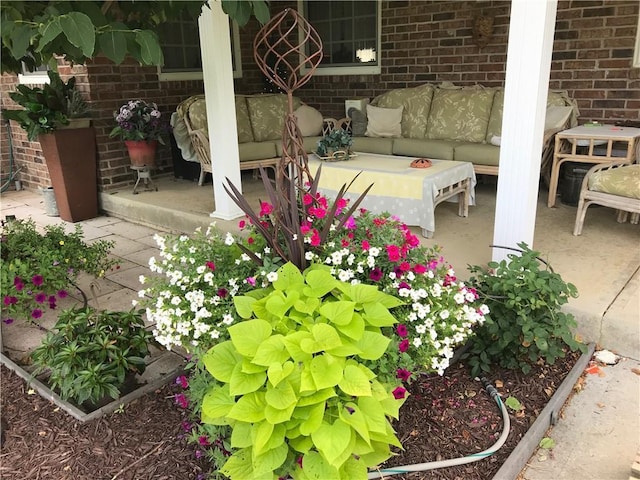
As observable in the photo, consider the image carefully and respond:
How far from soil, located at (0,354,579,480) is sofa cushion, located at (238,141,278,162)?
317cm

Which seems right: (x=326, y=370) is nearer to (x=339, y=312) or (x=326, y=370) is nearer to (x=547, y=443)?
(x=339, y=312)

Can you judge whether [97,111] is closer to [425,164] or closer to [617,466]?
[425,164]

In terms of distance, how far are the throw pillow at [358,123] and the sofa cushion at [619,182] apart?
2.76 meters

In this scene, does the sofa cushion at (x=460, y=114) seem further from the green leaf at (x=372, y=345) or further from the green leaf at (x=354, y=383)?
the green leaf at (x=354, y=383)

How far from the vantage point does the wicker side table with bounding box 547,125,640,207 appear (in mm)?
3895

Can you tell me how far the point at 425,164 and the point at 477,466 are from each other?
2.59 meters

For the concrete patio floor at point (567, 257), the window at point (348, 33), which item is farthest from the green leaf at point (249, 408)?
the window at point (348, 33)

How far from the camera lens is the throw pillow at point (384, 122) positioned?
17.7 ft

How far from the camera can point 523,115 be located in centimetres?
254

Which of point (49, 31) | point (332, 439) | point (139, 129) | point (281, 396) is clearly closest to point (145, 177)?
point (139, 129)

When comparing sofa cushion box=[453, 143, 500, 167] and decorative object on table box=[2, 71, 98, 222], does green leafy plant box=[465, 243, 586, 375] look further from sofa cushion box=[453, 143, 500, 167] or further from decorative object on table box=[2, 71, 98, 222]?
decorative object on table box=[2, 71, 98, 222]

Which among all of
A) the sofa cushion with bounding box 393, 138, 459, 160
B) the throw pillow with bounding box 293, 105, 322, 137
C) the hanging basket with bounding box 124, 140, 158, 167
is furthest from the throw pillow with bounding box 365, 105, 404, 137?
the hanging basket with bounding box 124, 140, 158, 167

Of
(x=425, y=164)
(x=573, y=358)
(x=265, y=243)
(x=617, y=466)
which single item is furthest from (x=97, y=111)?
(x=617, y=466)

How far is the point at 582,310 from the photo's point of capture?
8.13 ft
